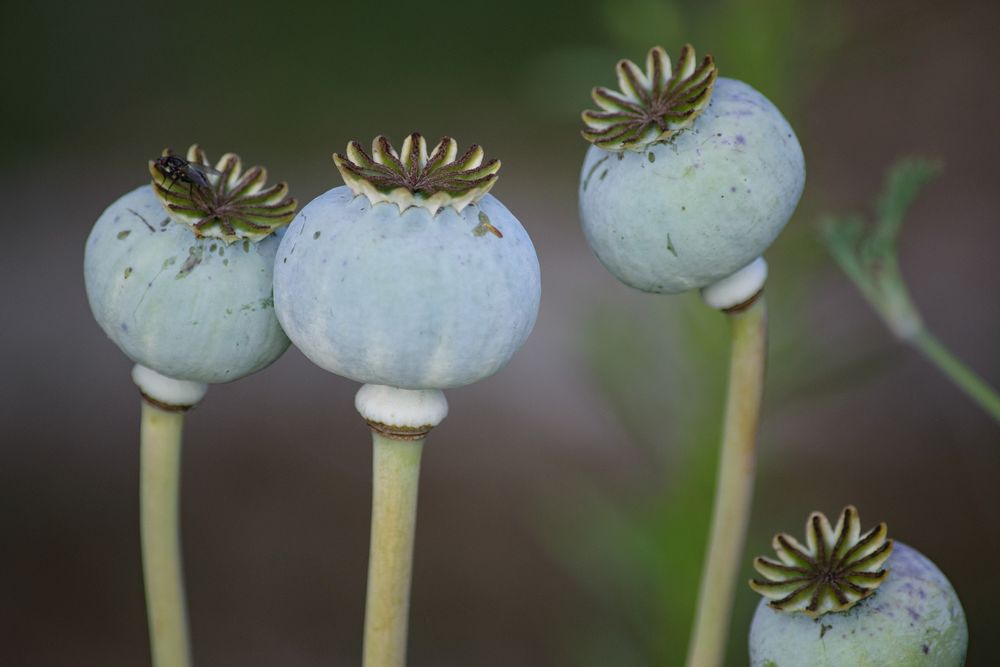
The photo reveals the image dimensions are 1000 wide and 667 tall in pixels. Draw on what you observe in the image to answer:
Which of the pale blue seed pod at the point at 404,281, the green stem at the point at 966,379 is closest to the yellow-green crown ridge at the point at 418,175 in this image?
the pale blue seed pod at the point at 404,281

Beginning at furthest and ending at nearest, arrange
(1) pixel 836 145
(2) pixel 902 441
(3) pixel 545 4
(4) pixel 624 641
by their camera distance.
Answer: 1. (3) pixel 545 4
2. (1) pixel 836 145
3. (2) pixel 902 441
4. (4) pixel 624 641

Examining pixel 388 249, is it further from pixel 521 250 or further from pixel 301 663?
pixel 301 663

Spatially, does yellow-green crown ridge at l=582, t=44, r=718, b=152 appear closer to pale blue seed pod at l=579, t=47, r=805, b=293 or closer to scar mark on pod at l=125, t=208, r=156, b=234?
pale blue seed pod at l=579, t=47, r=805, b=293

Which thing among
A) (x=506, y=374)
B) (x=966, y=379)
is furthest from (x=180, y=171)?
(x=506, y=374)

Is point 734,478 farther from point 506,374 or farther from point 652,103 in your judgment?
point 506,374

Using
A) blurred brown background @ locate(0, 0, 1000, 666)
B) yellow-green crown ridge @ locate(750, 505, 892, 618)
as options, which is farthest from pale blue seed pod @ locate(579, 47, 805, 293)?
blurred brown background @ locate(0, 0, 1000, 666)

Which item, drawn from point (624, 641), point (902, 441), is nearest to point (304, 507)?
point (624, 641)

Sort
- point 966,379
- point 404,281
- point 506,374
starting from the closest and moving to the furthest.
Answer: point 404,281, point 966,379, point 506,374
